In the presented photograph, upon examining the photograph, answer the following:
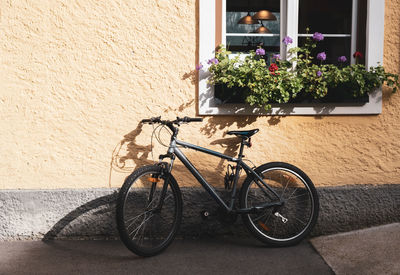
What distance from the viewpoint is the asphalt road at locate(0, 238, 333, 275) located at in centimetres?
407

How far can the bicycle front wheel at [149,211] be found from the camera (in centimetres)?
422

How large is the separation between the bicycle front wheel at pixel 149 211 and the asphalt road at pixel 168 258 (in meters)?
0.14

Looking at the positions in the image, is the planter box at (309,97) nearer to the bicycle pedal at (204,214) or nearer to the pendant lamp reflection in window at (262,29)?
the pendant lamp reflection in window at (262,29)

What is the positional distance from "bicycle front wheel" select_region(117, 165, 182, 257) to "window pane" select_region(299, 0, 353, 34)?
7.12 ft

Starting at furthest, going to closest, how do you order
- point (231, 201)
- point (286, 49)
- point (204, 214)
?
point (286, 49) < point (231, 201) < point (204, 214)

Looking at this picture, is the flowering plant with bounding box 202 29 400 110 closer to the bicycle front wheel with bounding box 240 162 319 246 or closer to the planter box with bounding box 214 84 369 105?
the planter box with bounding box 214 84 369 105

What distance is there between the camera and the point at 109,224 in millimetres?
4930

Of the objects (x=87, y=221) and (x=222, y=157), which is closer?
(x=222, y=157)

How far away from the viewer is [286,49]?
4988 mm

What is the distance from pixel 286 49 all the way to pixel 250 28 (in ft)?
1.41

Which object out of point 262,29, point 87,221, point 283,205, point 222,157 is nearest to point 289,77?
point 262,29

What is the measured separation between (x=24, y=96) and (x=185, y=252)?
2.20m

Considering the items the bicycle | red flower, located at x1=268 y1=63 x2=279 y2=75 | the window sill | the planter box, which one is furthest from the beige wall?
red flower, located at x1=268 y1=63 x2=279 y2=75

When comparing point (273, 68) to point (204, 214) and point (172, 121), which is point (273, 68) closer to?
point (172, 121)
